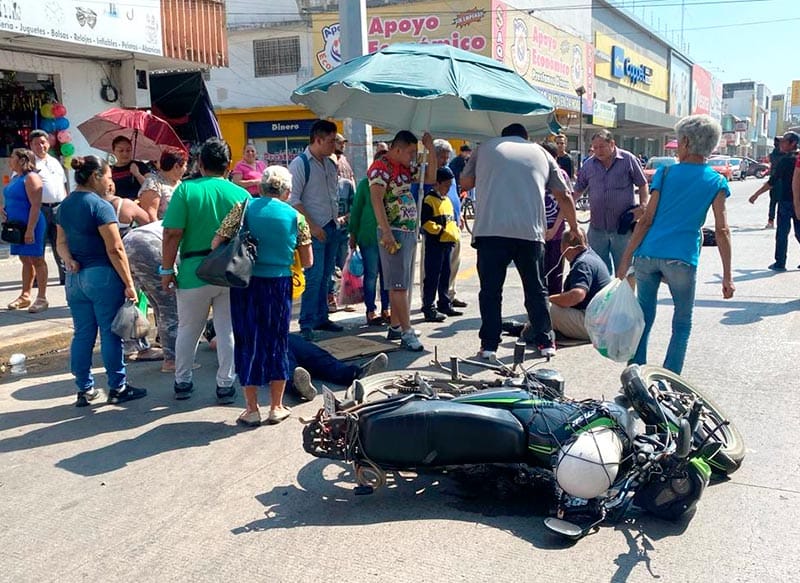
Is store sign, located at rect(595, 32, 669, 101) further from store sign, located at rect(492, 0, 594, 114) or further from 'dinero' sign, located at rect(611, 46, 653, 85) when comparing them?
store sign, located at rect(492, 0, 594, 114)

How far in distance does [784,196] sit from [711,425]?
7522 mm

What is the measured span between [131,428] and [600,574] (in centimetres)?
330

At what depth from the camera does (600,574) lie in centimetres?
308

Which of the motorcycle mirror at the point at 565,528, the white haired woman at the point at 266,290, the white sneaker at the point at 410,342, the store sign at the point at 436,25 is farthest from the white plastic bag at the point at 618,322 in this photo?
the store sign at the point at 436,25

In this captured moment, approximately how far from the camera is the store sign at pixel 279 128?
27938 mm

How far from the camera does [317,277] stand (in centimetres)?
712

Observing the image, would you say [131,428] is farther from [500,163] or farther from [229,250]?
[500,163]

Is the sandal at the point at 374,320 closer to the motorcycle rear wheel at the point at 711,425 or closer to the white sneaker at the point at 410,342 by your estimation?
the white sneaker at the point at 410,342

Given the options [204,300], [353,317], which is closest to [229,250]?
[204,300]

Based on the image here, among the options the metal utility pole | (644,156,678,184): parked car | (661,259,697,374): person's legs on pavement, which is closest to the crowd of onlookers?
(661,259,697,374): person's legs on pavement

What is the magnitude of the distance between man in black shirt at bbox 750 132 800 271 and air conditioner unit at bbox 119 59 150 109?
10.7 meters

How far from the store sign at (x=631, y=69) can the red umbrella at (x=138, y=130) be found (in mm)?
30997

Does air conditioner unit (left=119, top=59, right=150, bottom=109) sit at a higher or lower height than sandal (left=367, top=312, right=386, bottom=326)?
higher

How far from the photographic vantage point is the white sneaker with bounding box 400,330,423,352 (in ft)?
21.9
